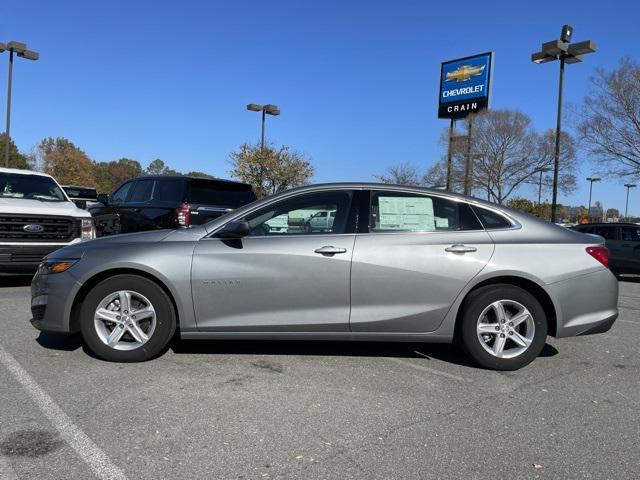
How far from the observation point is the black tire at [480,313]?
4.62 metres

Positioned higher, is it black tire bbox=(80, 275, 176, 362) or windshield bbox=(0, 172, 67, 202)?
windshield bbox=(0, 172, 67, 202)

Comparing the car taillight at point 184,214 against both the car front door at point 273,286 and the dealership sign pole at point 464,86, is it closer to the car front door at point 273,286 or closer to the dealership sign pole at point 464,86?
the car front door at point 273,286

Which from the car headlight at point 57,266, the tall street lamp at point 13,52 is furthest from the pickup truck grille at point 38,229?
the tall street lamp at point 13,52

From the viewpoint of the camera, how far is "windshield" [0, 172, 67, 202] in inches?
359

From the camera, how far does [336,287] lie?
4562 millimetres

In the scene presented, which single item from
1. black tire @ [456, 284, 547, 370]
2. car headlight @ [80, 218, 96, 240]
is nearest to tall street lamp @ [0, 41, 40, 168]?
car headlight @ [80, 218, 96, 240]

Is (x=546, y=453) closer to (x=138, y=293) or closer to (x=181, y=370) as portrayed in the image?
(x=181, y=370)

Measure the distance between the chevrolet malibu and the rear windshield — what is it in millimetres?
5084

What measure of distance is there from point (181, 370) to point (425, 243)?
2.33 m

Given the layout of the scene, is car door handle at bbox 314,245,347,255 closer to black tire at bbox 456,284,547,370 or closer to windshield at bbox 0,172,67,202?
black tire at bbox 456,284,547,370

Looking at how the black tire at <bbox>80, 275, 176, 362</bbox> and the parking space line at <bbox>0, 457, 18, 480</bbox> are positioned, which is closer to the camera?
the parking space line at <bbox>0, 457, 18, 480</bbox>

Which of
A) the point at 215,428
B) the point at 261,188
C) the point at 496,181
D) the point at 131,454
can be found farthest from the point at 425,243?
the point at 496,181

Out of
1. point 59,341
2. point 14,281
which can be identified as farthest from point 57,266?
point 14,281

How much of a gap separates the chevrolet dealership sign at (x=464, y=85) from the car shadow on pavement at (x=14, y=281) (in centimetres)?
2314
